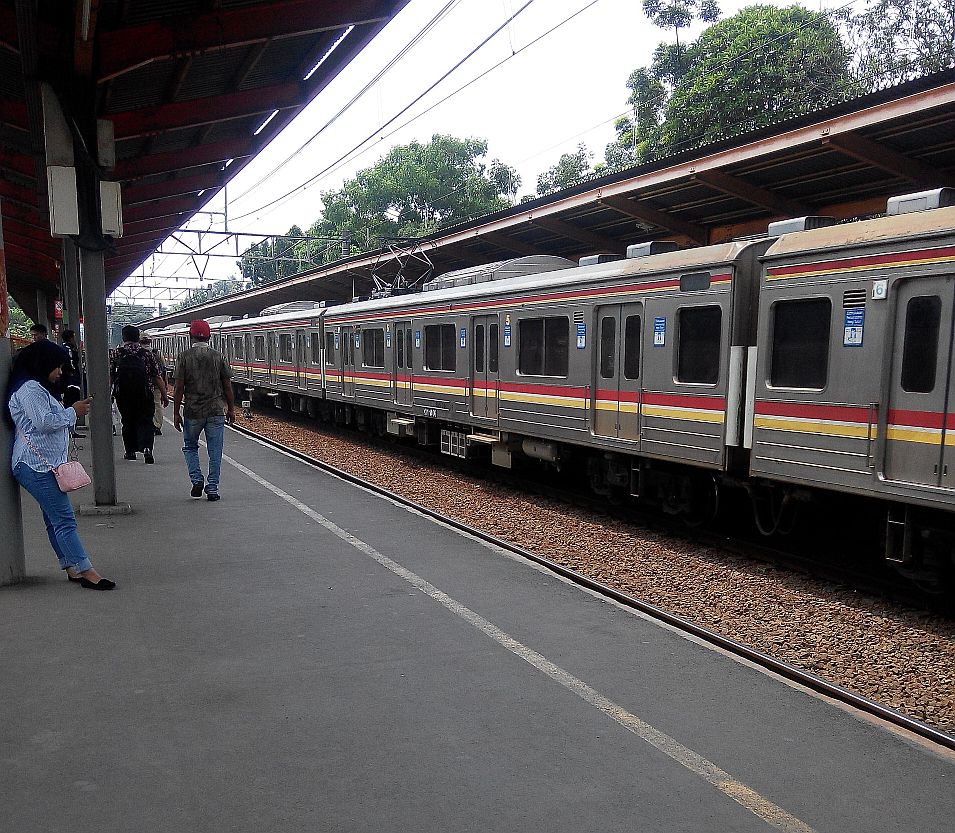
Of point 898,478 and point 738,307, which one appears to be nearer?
point 898,478

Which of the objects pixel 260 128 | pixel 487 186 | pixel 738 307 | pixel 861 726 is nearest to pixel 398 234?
pixel 487 186

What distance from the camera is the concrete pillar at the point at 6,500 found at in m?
5.99

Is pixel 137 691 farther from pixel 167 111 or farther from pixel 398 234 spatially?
pixel 398 234

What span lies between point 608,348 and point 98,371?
5.59 meters

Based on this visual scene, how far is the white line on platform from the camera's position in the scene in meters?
3.39

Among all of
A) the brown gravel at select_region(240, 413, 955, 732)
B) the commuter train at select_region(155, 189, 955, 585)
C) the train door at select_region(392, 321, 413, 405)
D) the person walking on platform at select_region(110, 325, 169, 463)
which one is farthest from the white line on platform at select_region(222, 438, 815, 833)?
the train door at select_region(392, 321, 413, 405)

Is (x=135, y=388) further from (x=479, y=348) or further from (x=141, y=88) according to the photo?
(x=479, y=348)

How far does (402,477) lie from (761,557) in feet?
21.3

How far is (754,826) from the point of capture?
129 inches

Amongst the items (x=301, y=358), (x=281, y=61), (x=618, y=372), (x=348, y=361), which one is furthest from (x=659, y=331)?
(x=301, y=358)

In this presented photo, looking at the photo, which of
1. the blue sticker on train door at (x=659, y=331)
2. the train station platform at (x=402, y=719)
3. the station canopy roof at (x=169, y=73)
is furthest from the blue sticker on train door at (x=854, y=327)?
the station canopy roof at (x=169, y=73)

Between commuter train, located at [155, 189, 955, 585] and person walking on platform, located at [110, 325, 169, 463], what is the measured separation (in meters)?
4.53

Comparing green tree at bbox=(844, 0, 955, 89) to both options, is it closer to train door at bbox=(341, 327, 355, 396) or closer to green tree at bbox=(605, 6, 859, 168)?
green tree at bbox=(605, 6, 859, 168)

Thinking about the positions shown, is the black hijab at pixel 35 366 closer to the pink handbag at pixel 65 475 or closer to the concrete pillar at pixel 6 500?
the concrete pillar at pixel 6 500
